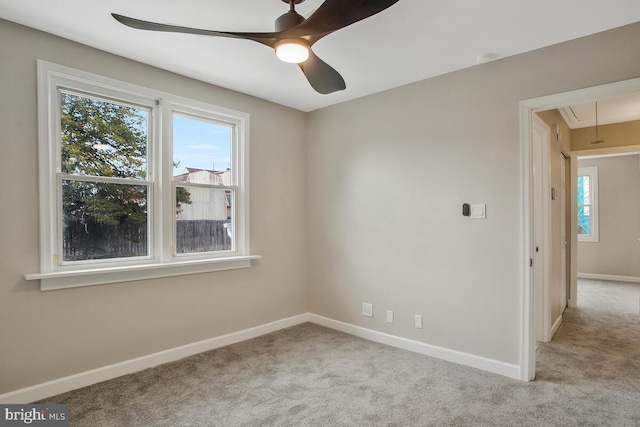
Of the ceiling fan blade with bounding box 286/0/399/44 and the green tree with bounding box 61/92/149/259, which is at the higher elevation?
the ceiling fan blade with bounding box 286/0/399/44

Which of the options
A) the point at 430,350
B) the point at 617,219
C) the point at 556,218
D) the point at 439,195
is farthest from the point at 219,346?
the point at 617,219

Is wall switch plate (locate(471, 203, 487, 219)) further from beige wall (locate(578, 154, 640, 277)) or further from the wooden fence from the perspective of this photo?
beige wall (locate(578, 154, 640, 277))

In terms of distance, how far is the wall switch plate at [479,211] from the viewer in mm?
2928

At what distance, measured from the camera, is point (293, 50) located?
1.90m

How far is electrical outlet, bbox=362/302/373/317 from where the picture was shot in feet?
12.1

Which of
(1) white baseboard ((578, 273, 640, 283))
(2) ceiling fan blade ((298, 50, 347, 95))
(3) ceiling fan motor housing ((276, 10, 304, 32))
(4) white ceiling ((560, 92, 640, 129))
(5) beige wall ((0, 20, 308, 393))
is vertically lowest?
(1) white baseboard ((578, 273, 640, 283))

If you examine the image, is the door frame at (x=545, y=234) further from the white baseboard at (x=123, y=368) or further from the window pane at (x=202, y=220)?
the window pane at (x=202, y=220)

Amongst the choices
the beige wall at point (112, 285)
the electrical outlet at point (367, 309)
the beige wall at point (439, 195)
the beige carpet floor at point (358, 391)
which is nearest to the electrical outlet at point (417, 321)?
the beige wall at point (439, 195)

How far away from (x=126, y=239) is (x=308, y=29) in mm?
2240

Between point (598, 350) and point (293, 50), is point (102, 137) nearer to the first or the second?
point (293, 50)

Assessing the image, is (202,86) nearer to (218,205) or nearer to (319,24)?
(218,205)

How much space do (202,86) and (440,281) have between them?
2832mm

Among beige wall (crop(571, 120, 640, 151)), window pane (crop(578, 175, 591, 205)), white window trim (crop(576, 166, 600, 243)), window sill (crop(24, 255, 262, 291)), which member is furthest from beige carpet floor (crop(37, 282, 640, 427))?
window pane (crop(578, 175, 591, 205))

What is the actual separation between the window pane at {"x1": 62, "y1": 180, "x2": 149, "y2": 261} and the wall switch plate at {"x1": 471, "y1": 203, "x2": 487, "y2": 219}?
2.77 metres
